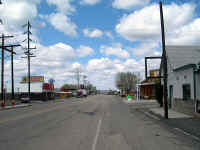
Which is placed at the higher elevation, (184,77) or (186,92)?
(184,77)

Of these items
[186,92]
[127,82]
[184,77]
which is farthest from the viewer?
[127,82]

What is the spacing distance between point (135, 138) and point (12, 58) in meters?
33.1

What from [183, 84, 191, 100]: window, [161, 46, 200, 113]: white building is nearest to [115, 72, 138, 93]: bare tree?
[161, 46, 200, 113]: white building

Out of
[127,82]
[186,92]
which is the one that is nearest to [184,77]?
[186,92]

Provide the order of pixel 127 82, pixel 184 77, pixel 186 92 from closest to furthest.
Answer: pixel 186 92 → pixel 184 77 → pixel 127 82

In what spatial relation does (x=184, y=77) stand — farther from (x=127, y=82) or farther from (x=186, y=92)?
(x=127, y=82)

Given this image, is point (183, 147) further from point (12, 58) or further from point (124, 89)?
point (124, 89)

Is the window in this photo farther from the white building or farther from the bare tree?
the bare tree

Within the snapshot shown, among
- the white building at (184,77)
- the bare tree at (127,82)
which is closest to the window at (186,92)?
the white building at (184,77)

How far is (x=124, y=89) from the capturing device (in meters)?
101

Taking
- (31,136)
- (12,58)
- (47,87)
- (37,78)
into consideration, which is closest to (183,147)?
(31,136)

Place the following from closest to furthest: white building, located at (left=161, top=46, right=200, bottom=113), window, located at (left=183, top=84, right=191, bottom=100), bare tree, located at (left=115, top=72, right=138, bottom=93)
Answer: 1. white building, located at (left=161, top=46, right=200, bottom=113)
2. window, located at (left=183, top=84, right=191, bottom=100)
3. bare tree, located at (left=115, top=72, right=138, bottom=93)

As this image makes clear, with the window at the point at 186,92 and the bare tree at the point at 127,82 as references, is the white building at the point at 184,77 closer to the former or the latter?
the window at the point at 186,92

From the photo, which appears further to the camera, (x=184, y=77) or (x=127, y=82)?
(x=127, y=82)
